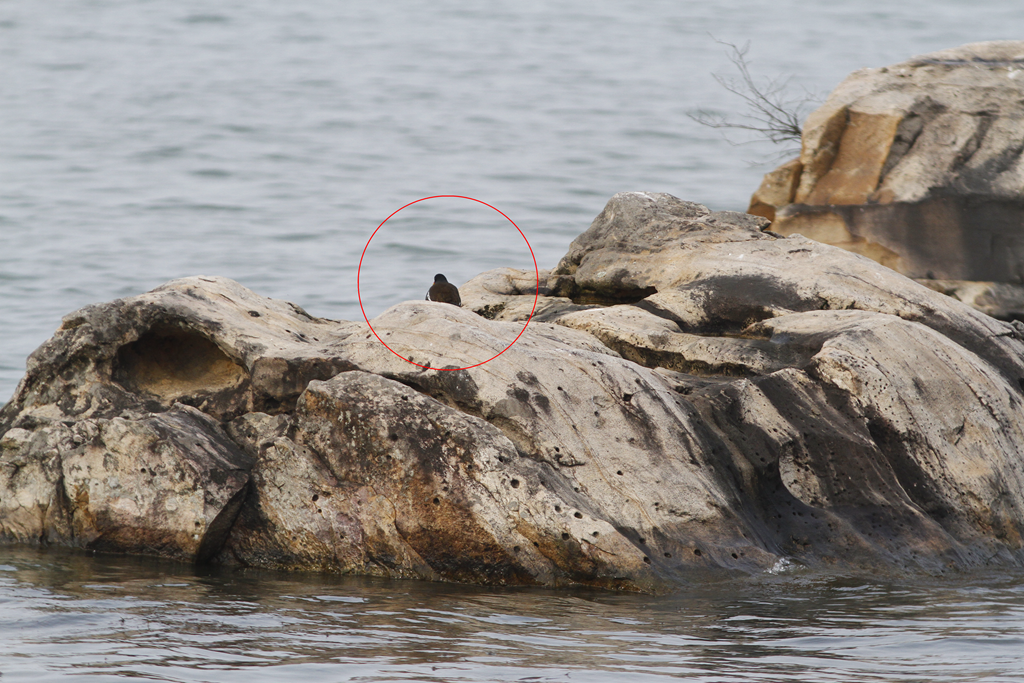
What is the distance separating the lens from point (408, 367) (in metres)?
7.84

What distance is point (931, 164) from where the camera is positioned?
1340cm

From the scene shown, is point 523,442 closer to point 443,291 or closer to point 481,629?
point 481,629

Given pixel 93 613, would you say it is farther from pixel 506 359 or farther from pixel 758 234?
pixel 758 234

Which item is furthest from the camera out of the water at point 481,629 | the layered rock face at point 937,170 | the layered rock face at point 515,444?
the layered rock face at point 937,170

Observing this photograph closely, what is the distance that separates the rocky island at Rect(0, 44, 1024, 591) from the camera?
741cm

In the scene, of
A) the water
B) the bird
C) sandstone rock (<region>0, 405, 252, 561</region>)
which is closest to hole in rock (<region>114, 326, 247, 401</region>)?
sandstone rock (<region>0, 405, 252, 561</region>)

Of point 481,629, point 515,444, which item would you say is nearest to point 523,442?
point 515,444

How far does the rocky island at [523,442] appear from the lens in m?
7.41

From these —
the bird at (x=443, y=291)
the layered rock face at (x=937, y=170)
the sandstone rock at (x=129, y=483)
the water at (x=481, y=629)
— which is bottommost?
the water at (x=481, y=629)

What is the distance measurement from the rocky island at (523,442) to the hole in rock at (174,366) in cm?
2

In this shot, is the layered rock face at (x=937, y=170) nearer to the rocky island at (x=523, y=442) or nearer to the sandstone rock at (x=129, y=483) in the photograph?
the rocky island at (x=523, y=442)

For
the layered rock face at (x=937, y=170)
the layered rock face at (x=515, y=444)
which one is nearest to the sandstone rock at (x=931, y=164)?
the layered rock face at (x=937, y=170)

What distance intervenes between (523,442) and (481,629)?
153cm

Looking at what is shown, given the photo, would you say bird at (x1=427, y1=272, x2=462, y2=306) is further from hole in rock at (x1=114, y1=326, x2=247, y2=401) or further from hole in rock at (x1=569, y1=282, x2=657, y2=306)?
hole in rock at (x1=114, y1=326, x2=247, y2=401)
